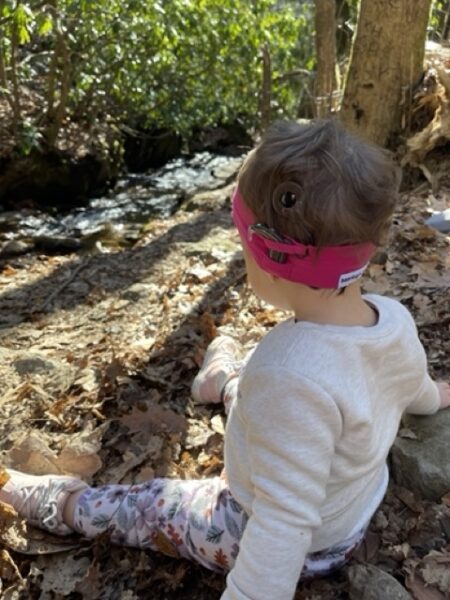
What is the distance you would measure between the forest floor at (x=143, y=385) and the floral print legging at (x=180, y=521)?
0.07 metres

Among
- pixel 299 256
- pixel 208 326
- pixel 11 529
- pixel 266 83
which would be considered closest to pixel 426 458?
pixel 299 256

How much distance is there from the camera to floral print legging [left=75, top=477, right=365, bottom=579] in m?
1.94

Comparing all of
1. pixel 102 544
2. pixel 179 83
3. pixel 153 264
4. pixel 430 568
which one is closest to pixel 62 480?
pixel 102 544

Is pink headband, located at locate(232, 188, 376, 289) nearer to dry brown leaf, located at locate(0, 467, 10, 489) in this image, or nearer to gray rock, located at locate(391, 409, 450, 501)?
gray rock, located at locate(391, 409, 450, 501)

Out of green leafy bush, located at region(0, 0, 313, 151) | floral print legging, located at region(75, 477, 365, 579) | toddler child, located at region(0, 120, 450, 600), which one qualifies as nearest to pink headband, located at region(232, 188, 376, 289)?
toddler child, located at region(0, 120, 450, 600)

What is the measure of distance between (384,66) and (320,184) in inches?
172

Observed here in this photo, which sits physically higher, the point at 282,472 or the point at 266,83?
the point at 282,472

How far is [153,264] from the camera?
5.61 m

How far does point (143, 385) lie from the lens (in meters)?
3.19

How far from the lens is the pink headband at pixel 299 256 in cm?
147

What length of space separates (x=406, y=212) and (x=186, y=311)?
6.30 feet

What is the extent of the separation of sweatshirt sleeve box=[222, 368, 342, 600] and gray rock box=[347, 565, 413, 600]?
35 cm

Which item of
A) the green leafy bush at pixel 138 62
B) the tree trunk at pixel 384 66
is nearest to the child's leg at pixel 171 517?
the tree trunk at pixel 384 66

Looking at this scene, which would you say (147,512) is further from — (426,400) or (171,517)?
(426,400)
